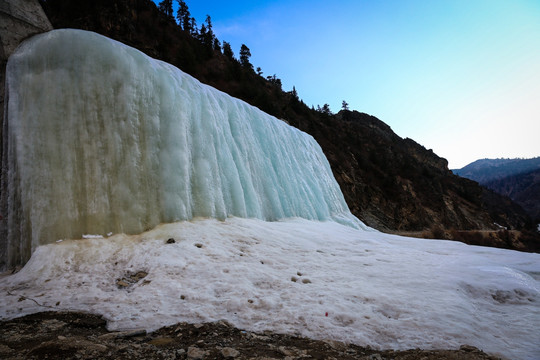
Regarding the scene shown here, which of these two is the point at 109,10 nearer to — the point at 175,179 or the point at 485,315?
the point at 175,179

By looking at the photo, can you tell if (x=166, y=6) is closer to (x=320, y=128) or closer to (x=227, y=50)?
(x=227, y=50)

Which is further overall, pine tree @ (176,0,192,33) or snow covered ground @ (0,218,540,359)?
pine tree @ (176,0,192,33)

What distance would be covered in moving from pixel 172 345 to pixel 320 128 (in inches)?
1126

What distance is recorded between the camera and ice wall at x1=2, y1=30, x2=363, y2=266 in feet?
14.3

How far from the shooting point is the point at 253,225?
19.5 ft

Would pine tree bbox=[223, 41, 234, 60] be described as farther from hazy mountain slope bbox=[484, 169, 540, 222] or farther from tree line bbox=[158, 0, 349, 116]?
hazy mountain slope bbox=[484, 169, 540, 222]

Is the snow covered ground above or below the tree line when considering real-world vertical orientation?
below

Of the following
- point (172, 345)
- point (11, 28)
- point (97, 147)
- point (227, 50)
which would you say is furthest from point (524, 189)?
point (11, 28)

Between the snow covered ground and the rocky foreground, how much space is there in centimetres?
14

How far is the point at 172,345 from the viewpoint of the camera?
213cm

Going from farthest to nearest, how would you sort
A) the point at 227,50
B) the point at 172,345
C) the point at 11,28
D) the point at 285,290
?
the point at 227,50 < the point at 11,28 < the point at 285,290 < the point at 172,345

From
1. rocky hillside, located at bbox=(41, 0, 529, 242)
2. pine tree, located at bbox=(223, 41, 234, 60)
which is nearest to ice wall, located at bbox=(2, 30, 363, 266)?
rocky hillside, located at bbox=(41, 0, 529, 242)

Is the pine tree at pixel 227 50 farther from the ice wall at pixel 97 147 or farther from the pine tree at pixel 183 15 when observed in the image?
the ice wall at pixel 97 147

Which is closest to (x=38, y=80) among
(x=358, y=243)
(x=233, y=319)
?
(x=233, y=319)
